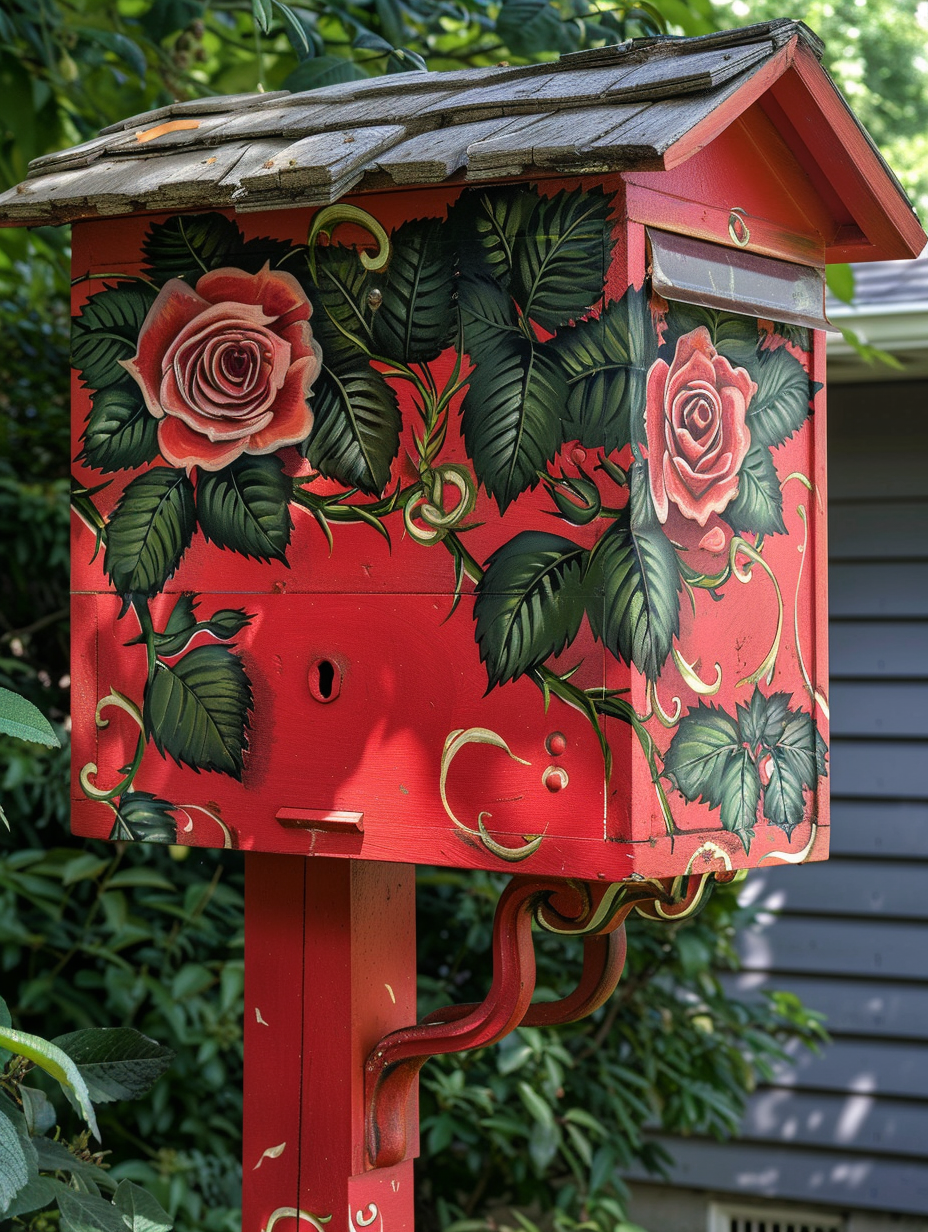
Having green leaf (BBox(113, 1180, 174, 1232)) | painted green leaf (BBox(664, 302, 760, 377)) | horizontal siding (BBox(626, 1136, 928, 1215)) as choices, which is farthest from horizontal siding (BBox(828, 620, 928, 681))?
green leaf (BBox(113, 1180, 174, 1232))

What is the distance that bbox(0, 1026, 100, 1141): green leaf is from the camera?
3.34 feet

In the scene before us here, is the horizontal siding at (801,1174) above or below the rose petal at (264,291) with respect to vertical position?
below

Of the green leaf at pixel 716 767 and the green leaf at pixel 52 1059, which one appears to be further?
the green leaf at pixel 716 767

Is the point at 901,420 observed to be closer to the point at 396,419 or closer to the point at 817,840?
the point at 817,840

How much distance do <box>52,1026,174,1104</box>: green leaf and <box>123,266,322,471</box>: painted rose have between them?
56 centimetres

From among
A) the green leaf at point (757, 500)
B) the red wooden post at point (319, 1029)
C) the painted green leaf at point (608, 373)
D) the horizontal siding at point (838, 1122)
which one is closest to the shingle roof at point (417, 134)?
the painted green leaf at point (608, 373)

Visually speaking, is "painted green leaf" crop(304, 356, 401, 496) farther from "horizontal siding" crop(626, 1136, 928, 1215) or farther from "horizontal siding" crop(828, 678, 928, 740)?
"horizontal siding" crop(626, 1136, 928, 1215)

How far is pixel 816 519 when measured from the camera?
151 centimetres

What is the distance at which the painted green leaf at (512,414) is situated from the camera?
125 centimetres

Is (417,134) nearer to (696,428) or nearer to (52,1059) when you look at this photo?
(696,428)

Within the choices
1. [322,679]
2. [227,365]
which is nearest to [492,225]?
[227,365]

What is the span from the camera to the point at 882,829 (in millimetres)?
3688

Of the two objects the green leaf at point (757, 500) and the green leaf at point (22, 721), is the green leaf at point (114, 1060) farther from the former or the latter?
the green leaf at point (757, 500)

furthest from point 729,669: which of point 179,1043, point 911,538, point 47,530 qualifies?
point 911,538
